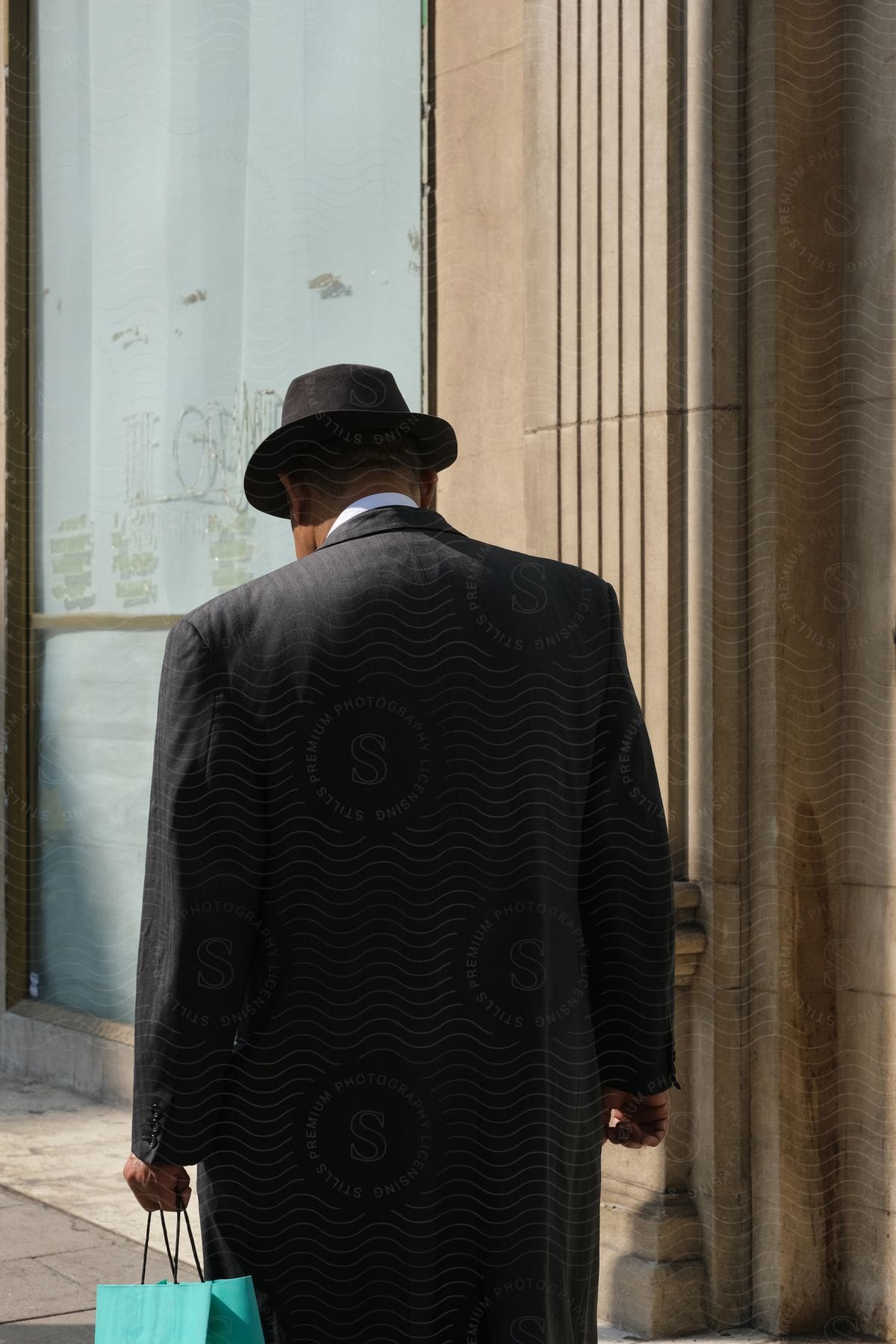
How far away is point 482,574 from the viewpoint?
2299 mm

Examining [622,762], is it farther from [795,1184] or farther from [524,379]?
[524,379]

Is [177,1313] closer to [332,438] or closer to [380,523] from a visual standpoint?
[380,523]

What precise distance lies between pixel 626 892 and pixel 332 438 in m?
0.73

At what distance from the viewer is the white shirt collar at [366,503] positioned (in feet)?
7.63

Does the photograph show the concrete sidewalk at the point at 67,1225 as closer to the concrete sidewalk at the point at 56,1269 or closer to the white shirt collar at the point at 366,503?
the concrete sidewalk at the point at 56,1269

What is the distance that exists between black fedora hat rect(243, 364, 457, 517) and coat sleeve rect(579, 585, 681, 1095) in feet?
1.17

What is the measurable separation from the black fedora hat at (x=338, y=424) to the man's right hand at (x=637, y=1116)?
0.91 meters

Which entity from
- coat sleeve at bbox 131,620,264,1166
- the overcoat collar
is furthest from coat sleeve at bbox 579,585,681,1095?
coat sleeve at bbox 131,620,264,1166

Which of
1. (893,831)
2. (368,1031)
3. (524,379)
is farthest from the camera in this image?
(524,379)

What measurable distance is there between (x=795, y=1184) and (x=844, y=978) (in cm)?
45

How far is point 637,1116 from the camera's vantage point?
2498mm

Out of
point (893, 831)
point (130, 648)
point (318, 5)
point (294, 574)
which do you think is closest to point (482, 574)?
point (294, 574)


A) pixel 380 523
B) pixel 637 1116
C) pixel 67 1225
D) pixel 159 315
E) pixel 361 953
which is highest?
pixel 159 315

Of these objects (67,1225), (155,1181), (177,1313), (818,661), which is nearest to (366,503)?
(155,1181)
